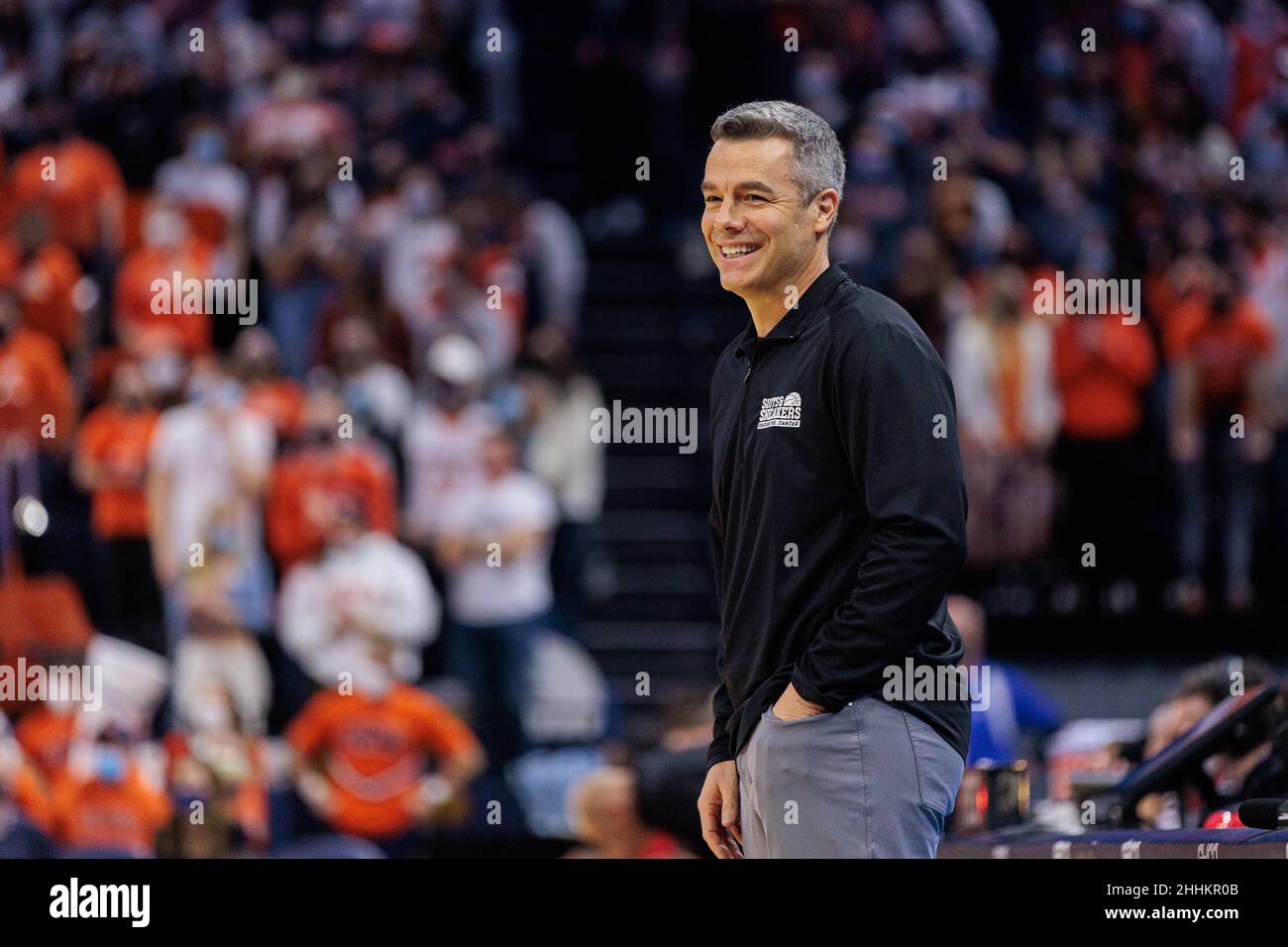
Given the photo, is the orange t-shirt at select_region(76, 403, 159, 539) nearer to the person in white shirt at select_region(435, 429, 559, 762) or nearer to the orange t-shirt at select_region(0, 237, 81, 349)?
the orange t-shirt at select_region(0, 237, 81, 349)

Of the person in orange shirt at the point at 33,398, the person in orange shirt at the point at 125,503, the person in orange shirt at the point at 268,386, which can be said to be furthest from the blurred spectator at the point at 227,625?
the person in orange shirt at the point at 33,398

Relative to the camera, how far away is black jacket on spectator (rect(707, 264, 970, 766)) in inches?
118

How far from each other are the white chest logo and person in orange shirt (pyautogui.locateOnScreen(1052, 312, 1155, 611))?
662 cm

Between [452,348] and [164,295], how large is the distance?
1487 mm

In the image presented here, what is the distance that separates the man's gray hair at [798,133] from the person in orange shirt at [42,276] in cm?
734

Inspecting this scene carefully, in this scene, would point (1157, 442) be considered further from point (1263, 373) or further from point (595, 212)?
point (595, 212)

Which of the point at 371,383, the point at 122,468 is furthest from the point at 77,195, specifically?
the point at 371,383

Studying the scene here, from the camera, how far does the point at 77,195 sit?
10.4 m

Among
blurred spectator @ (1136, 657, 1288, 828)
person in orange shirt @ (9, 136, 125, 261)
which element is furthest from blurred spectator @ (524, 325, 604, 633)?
blurred spectator @ (1136, 657, 1288, 828)

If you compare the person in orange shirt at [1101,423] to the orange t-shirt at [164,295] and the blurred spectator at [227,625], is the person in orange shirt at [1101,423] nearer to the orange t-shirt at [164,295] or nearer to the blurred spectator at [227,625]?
the blurred spectator at [227,625]

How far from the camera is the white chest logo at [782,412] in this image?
10.2 feet

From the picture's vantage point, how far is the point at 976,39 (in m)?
11.6
